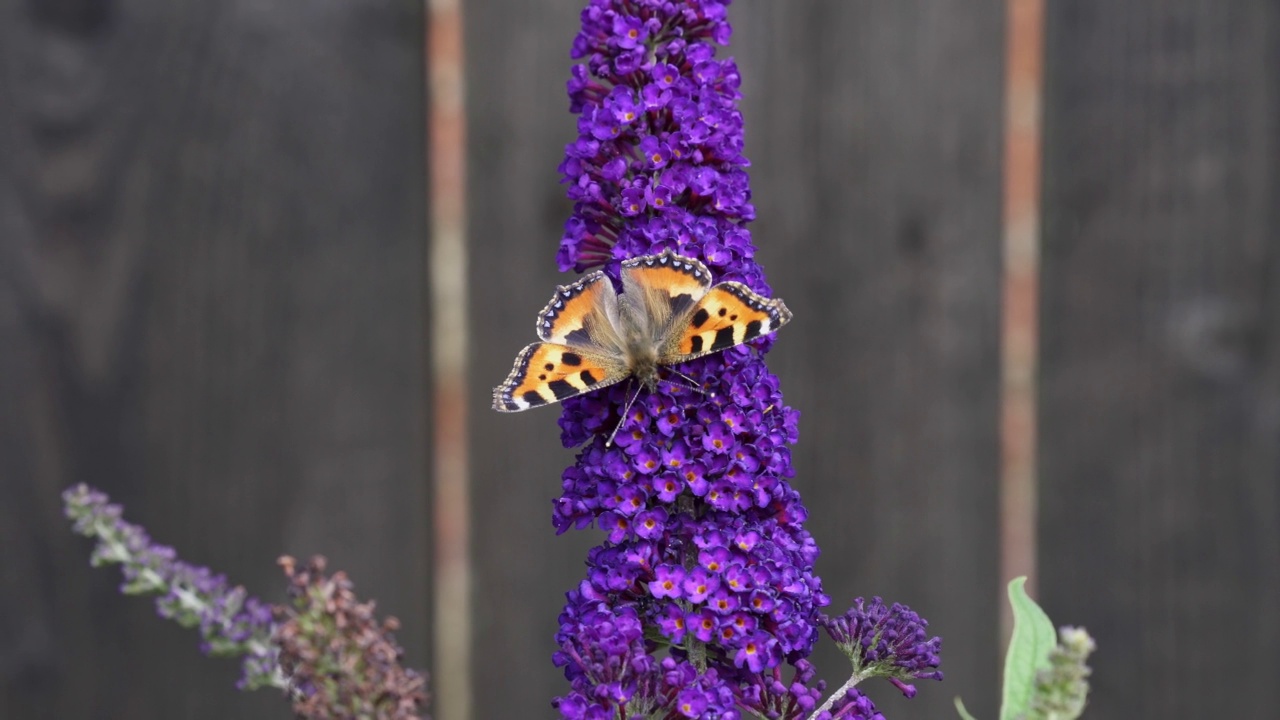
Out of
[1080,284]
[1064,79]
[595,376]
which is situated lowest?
[595,376]

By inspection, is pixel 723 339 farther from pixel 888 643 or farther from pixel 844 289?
pixel 844 289

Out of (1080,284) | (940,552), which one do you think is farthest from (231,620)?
(1080,284)

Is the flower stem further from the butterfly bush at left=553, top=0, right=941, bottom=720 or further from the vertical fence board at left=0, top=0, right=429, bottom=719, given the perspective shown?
the vertical fence board at left=0, top=0, right=429, bottom=719

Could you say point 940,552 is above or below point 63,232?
below

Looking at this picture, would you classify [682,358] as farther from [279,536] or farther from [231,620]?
[279,536]

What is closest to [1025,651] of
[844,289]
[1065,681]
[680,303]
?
[1065,681]

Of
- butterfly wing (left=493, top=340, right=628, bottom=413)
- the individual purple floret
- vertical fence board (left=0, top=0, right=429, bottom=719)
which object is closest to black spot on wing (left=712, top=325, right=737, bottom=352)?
Answer: butterfly wing (left=493, top=340, right=628, bottom=413)

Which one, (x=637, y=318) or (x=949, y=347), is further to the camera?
(x=949, y=347)

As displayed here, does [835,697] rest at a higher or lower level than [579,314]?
lower
